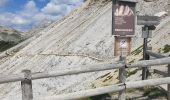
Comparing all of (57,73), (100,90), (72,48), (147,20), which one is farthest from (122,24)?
(72,48)

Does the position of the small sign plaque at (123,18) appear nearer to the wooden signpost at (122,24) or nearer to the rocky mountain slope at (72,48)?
the wooden signpost at (122,24)

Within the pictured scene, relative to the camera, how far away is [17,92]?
42188 mm

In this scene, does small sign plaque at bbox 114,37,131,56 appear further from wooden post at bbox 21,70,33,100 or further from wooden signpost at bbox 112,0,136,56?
wooden post at bbox 21,70,33,100

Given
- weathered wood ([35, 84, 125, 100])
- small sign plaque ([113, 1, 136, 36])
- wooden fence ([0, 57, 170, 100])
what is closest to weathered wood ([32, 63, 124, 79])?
wooden fence ([0, 57, 170, 100])

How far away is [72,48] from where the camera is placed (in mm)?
53469

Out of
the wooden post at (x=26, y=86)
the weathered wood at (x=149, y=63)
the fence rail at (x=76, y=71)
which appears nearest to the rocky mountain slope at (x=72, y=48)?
the weathered wood at (x=149, y=63)

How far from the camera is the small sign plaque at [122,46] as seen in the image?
11.9 m

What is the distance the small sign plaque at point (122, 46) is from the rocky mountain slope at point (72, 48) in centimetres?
2282

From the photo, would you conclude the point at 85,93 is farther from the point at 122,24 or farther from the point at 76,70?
the point at 122,24

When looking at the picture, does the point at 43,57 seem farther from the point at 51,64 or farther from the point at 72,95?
the point at 72,95

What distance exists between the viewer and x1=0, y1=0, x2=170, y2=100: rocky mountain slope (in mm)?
40866

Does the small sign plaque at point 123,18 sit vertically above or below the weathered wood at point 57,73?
above

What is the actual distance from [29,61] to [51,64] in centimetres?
923

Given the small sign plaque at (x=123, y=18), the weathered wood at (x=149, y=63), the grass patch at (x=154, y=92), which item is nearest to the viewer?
the small sign plaque at (x=123, y=18)
